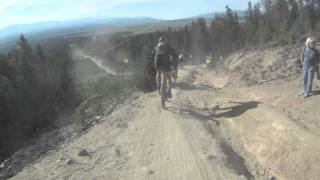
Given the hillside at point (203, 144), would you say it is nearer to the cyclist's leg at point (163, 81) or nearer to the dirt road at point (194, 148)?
the dirt road at point (194, 148)

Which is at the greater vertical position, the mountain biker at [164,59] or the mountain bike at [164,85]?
the mountain biker at [164,59]

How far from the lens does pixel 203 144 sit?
10.9 meters

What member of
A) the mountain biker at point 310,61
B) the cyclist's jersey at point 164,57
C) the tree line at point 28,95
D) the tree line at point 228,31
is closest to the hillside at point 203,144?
the mountain biker at point 310,61

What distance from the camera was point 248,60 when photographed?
36.3 m

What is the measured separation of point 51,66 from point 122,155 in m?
90.3

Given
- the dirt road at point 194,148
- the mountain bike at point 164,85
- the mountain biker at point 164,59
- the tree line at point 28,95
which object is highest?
the mountain biker at point 164,59

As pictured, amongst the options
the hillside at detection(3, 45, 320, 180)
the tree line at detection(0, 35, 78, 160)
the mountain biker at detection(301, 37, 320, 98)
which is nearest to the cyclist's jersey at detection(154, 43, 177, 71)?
the hillside at detection(3, 45, 320, 180)

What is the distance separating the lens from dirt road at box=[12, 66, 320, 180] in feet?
30.7

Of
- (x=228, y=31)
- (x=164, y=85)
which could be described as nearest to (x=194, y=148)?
(x=164, y=85)

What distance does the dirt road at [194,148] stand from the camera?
9.34 metres

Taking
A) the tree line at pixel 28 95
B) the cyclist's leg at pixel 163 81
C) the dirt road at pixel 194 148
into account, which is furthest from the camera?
the tree line at pixel 28 95

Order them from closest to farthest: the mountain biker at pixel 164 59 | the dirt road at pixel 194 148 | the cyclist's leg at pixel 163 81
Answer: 1. the dirt road at pixel 194 148
2. the mountain biker at pixel 164 59
3. the cyclist's leg at pixel 163 81

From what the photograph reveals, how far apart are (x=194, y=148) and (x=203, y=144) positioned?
42 centimetres

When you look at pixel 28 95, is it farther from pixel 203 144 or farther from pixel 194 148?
pixel 194 148
